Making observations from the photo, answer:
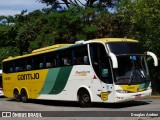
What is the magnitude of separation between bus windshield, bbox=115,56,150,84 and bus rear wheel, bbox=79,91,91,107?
217 cm

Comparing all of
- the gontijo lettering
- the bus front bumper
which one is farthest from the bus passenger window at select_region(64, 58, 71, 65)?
the bus front bumper

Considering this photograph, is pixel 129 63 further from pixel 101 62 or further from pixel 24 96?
pixel 24 96

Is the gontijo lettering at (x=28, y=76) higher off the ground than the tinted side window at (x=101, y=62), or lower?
lower

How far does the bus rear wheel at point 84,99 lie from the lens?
62.3 feet

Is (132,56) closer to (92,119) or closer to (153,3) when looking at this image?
(92,119)

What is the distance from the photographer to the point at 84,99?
19250mm

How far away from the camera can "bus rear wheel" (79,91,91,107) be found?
19.0 meters

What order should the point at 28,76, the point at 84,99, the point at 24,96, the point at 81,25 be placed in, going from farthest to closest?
the point at 81,25 → the point at 24,96 → the point at 28,76 → the point at 84,99

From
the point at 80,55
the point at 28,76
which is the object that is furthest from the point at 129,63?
the point at 28,76

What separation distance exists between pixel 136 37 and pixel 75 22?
6.21 meters

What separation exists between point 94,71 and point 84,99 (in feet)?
5.41

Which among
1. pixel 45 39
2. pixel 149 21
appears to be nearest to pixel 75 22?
pixel 45 39

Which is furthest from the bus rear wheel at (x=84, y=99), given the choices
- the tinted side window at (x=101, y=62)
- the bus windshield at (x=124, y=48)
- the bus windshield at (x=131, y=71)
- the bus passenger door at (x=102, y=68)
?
the bus windshield at (x=124, y=48)

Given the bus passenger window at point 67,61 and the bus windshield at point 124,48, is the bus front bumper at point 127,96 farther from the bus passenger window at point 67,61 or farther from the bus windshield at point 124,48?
the bus passenger window at point 67,61
